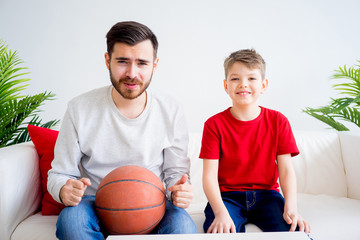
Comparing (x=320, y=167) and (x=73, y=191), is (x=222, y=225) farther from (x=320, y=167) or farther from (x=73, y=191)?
(x=320, y=167)

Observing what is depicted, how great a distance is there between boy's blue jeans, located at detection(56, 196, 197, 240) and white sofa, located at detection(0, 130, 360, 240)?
0.32 meters

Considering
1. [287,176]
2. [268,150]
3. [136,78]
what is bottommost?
[287,176]

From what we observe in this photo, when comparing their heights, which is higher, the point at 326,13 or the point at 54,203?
the point at 326,13

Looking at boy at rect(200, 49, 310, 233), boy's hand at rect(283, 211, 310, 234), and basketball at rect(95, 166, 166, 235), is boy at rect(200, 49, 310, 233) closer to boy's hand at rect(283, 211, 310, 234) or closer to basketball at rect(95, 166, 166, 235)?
boy's hand at rect(283, 211, 310, 234)

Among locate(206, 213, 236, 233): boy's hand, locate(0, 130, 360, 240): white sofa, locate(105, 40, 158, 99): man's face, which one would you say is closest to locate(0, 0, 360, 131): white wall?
locate(0, 130, 360, 240): white sofa

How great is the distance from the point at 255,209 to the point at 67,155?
107 cm

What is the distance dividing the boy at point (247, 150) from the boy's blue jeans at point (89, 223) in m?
0.30

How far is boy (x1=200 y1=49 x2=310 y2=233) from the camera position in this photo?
5.59 ft

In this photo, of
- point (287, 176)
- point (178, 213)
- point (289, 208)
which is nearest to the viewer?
point (178, 213)

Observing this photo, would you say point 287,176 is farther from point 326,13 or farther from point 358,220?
point 326,13

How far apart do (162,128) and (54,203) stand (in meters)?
0.78

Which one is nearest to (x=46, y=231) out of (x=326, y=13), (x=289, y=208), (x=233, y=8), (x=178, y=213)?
(x=178, y=213)

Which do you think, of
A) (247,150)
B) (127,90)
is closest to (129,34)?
(127,90)

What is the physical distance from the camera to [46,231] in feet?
5.28
